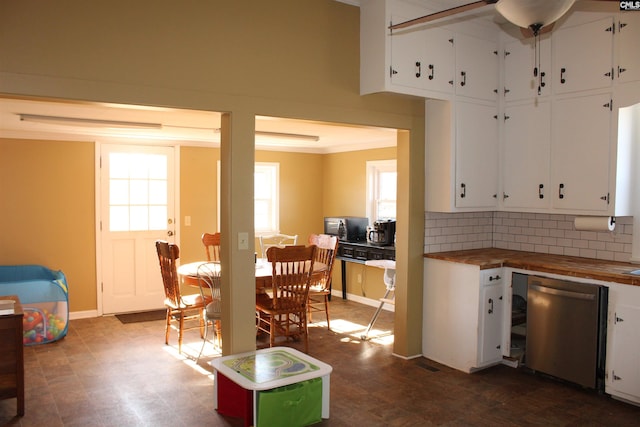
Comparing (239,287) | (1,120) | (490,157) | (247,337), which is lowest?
(247,337)

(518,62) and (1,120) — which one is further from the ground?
(518,62)

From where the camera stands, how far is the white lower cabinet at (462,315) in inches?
158

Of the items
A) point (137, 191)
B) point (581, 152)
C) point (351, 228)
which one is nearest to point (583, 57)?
point (581, 152)

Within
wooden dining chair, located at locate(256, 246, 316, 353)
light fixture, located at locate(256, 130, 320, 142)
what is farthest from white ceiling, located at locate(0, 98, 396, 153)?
wooden dining chair, located at locate(256, 246, 316, 353)

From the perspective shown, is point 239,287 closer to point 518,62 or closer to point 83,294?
point 518,62

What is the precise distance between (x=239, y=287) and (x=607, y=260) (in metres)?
2.93

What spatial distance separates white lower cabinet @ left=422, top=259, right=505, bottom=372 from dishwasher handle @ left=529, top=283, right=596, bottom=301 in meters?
0.30

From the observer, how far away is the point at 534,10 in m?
1.71

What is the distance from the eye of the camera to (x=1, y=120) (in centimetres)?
482

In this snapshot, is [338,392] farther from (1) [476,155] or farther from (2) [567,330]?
(1) [476,155]

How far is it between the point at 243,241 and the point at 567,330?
95.5 inches

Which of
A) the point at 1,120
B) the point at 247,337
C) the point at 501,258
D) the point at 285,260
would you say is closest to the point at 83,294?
the point at 1,120

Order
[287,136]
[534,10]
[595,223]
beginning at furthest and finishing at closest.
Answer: [287,136]
[595,223]
[534,10]

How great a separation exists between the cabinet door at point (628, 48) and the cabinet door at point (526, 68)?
55cm
